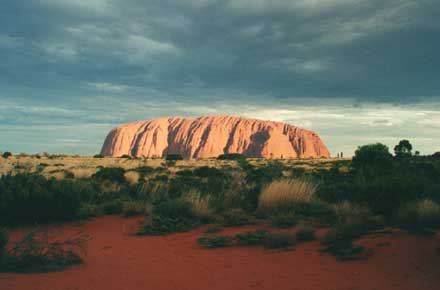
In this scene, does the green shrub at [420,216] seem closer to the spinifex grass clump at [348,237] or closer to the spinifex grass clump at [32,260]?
the spinifex grass clump at [348,237]

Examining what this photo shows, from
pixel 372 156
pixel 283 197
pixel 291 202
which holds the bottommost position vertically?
pixel 291 202

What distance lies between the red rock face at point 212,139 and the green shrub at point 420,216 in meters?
133

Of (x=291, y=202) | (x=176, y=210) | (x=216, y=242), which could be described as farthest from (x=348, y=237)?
(x=176, y=210)

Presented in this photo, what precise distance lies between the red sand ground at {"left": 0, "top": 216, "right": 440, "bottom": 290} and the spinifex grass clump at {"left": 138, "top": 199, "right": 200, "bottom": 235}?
1.39 m

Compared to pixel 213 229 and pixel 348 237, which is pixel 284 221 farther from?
pixel 348 237

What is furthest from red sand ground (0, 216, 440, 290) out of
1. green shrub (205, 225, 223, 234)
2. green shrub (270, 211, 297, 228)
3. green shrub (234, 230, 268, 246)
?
green shrub (270, 211, 297, 228)

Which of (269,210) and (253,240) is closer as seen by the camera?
(253,240)

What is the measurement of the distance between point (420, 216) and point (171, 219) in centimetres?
576

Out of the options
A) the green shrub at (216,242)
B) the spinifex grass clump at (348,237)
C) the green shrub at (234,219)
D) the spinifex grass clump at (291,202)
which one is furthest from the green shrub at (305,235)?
the green shrub at (234,219)

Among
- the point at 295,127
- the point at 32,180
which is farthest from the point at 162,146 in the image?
the point at 32,180

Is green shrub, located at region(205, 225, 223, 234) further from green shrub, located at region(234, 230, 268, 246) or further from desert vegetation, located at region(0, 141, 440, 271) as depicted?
green shrub, located at region(234, 230, 268, 246)

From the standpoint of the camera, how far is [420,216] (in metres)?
7.32

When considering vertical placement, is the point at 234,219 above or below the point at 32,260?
above

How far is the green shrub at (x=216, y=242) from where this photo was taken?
7859mm
